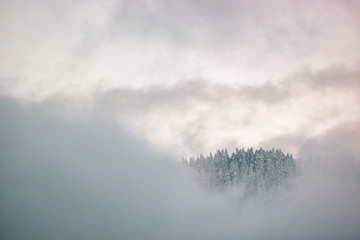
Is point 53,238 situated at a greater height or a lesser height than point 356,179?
lesser

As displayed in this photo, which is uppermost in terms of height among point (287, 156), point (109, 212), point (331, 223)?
point (287, 156)

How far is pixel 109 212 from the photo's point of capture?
7244 inches

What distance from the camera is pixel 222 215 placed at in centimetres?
14575

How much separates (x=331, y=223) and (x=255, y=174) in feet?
120

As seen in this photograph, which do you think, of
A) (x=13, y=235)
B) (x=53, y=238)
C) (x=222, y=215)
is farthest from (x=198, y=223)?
(x=13, y=235)

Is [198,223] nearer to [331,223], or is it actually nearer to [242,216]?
[242,216]

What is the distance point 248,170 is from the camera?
152 metres

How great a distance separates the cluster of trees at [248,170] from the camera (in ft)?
487

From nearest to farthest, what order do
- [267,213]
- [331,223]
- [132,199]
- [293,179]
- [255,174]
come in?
[331,223] → [267,213] → [255,174] → [293,179] → [132,199]

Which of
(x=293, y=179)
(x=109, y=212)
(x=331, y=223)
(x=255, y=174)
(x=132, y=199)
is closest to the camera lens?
(x=331, y=223)

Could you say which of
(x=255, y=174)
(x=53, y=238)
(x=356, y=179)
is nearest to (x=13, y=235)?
(x=53, y=238)

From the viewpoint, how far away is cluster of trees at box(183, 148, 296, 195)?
149 meters

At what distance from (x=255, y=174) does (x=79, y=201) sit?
362 feet

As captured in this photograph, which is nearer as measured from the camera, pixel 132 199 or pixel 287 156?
pixel 287 156
